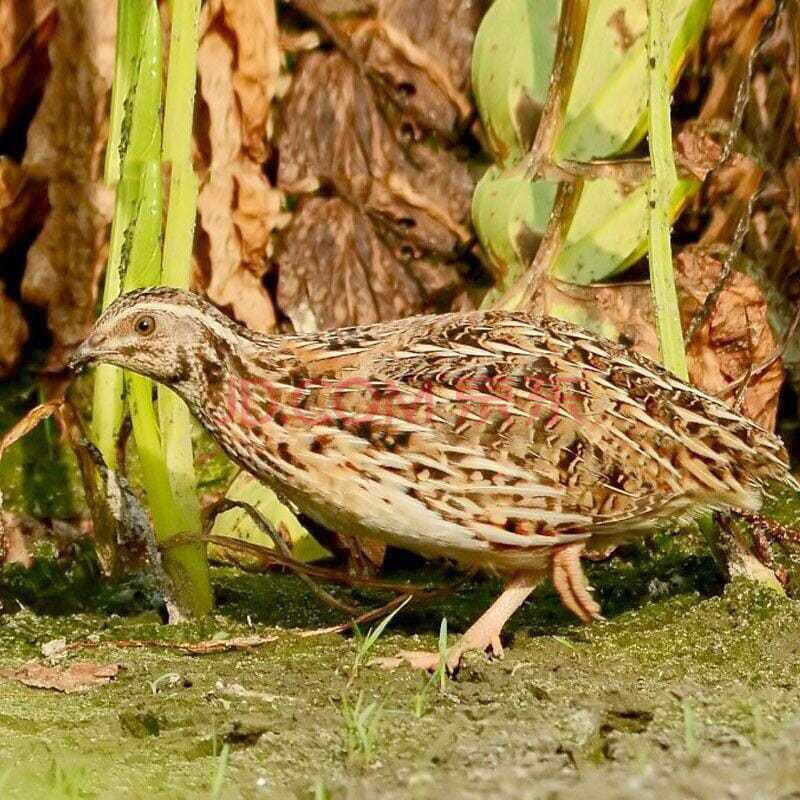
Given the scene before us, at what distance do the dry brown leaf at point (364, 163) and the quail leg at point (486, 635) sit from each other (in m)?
2.13

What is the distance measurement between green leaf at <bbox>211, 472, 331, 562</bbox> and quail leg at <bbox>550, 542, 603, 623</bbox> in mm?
1441

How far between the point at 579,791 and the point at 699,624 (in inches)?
55.9

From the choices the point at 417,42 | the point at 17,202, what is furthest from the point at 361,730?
the point at 417,42

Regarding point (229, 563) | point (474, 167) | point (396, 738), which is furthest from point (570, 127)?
point (396, 738)

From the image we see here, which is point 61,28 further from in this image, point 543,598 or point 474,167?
point 543,598

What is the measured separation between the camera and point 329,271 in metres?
7.04

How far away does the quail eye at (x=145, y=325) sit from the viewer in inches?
202

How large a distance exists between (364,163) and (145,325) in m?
2.18

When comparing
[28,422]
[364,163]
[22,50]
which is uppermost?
[22,50]

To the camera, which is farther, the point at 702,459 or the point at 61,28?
the point at 61,28

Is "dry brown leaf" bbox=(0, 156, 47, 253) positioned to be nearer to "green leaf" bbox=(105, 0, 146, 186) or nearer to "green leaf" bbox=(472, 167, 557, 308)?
"green leaf" bbox=(105, 0, 146, 186)

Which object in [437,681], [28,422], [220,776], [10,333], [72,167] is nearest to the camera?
[220,776]

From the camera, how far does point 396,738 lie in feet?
14.4

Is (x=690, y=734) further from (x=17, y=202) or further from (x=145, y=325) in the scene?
(x=17, y=202)
